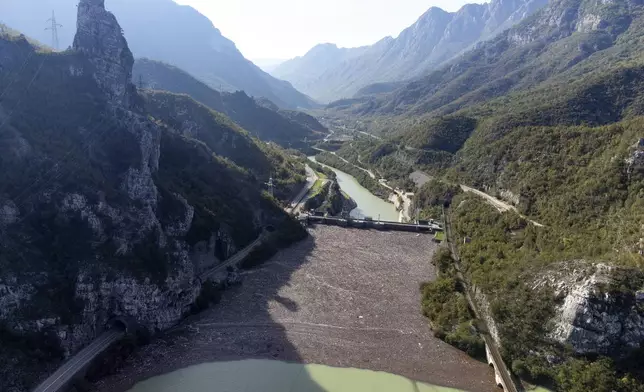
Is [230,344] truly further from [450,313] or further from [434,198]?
[434,198]

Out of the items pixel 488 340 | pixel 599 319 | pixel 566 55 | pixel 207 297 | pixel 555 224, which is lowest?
pixel 207 297

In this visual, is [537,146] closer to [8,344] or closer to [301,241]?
[301,241]

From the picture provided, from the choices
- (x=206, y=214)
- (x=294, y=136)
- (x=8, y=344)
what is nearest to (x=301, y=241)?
(x=206, y=214)

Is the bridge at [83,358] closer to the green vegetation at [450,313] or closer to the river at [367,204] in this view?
the green vegetation at [450,313]

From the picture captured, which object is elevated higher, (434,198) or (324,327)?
(434,198)

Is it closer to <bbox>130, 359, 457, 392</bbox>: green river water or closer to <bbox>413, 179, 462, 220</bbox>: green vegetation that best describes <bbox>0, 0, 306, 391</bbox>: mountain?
<bbox>130, 359, 457, 392</bbox>: green river water

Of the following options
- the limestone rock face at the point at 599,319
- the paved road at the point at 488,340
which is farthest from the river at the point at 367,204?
the limestone rock face at the point at 599,319

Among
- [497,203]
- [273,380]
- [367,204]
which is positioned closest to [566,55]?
[367,204]
